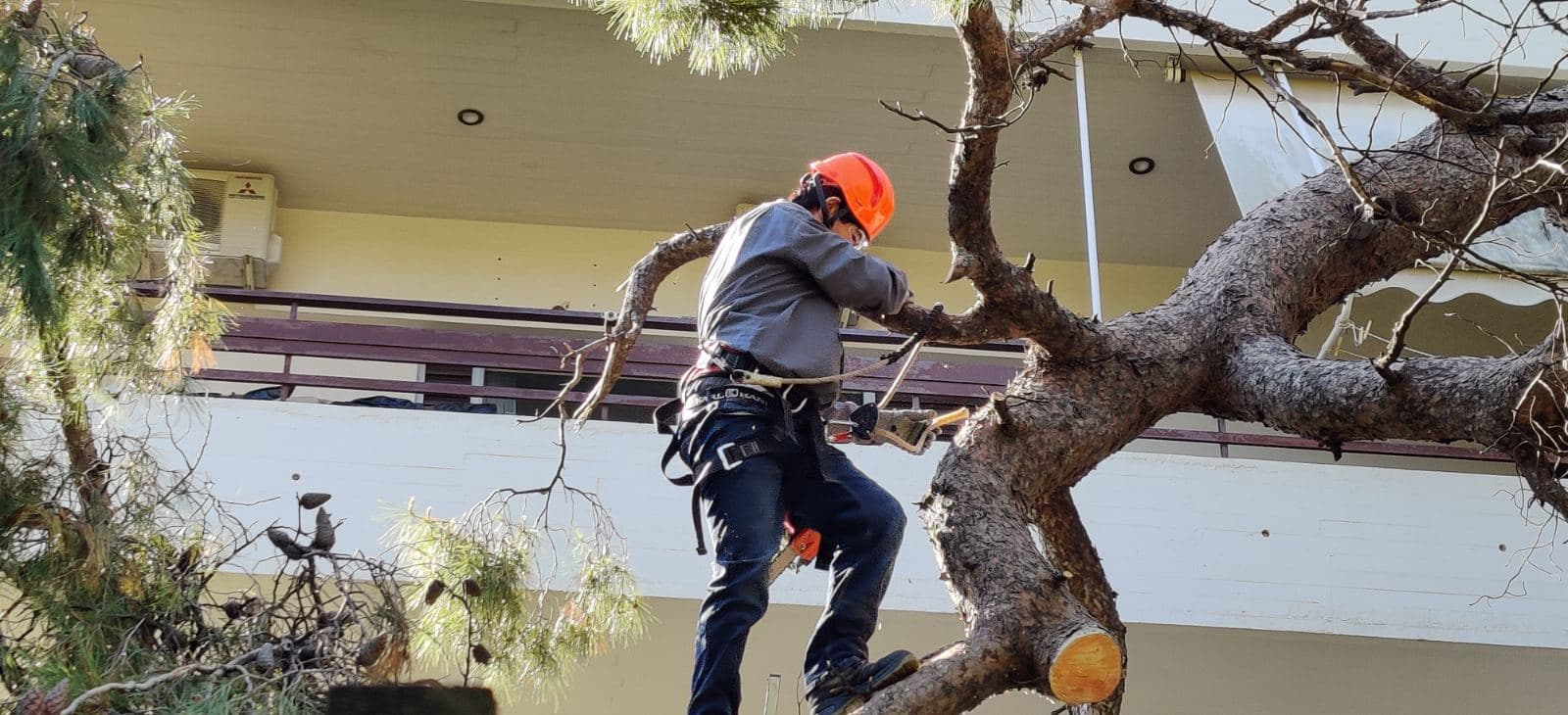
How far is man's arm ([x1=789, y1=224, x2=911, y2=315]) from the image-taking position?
2.67m

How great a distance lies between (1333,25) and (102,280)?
235cm

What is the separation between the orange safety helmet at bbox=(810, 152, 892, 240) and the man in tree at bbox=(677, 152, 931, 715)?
10cm

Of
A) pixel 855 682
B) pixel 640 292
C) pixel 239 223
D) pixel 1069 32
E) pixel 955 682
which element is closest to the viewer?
pixel 955 682

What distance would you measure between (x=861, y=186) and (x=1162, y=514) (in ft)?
10.3

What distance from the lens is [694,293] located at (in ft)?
27.3

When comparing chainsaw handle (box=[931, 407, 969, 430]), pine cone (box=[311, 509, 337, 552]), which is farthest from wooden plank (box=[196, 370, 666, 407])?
pine cone (box=[311, 509, 337, 552])

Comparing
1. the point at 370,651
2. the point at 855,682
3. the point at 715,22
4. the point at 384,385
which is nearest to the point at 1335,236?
the point at 715,22

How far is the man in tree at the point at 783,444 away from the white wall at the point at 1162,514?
2.64 m

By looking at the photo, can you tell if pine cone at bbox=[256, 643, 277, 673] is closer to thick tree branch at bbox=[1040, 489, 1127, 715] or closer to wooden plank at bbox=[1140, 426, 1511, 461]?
thick tree branch at bbox=[1040, 489, 1127, 715]

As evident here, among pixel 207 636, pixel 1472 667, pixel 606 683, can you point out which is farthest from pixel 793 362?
pixel 1472 667

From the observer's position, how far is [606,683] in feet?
19.2

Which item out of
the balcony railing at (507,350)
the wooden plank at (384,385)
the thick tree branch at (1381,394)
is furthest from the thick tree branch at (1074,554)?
the balcony railing at (507,350)

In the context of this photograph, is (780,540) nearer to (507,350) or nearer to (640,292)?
(640,292)

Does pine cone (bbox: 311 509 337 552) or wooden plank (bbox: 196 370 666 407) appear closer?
pine cone (bbox: 311 509 337 552)
